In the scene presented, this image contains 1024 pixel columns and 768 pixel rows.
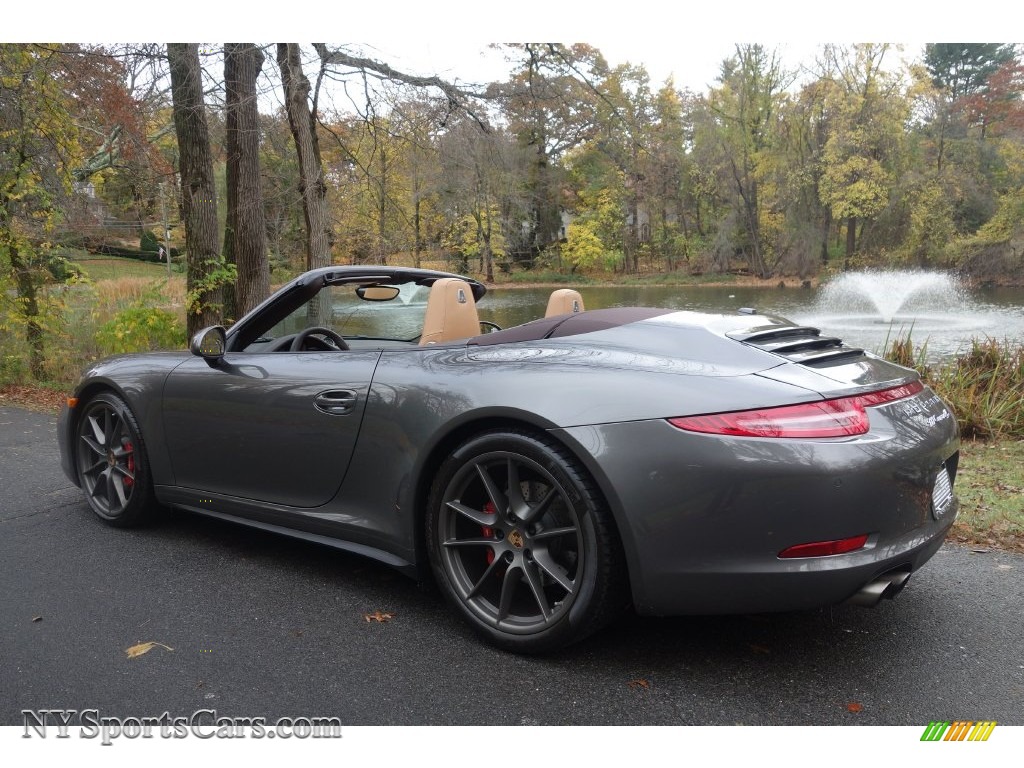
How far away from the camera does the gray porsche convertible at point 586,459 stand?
2.03 meters

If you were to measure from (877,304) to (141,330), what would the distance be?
20197 mm

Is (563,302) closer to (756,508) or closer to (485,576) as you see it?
(485,576)

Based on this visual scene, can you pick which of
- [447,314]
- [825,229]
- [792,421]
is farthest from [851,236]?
[792,421]

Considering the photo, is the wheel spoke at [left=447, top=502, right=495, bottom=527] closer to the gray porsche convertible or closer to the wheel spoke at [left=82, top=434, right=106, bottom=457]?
the gray porsche convertible

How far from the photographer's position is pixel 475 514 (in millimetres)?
2469

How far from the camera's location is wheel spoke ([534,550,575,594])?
229 cm

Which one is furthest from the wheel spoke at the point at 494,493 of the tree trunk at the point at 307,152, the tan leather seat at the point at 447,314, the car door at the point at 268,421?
the tree trunk at the point at 307,152

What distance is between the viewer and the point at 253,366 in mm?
3254

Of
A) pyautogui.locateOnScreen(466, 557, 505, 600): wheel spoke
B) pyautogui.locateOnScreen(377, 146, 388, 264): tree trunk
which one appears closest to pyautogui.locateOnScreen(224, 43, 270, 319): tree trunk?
pyautogui.locateOnScreen(377, 146, 388, 264): tree trunk

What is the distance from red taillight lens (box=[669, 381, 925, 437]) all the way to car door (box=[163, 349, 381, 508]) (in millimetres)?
1318

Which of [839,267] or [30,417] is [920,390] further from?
[839,267]

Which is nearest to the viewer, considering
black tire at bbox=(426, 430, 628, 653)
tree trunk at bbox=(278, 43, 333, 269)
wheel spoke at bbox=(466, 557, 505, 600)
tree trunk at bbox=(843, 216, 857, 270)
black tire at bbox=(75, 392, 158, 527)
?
black tire at bbox=(426, 430, 628, 653)

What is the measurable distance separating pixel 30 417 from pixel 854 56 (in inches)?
1358

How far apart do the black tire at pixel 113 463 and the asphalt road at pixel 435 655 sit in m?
0.44
